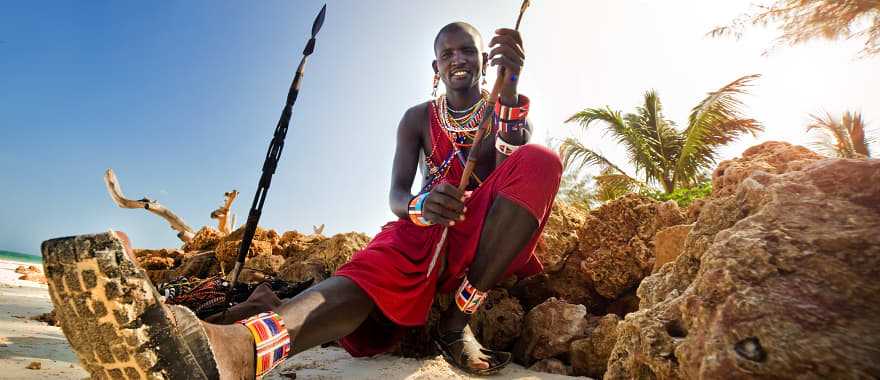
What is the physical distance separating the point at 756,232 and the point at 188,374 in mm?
1258

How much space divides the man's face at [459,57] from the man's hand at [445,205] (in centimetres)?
96

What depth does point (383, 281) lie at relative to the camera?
1.65 m

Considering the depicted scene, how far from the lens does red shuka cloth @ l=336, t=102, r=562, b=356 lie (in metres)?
1.67

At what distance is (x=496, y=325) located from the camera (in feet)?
7.37

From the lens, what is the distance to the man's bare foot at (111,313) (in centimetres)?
88

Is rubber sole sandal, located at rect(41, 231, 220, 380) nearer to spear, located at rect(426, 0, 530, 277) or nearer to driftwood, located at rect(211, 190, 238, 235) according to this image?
spear, located at rect(426, 0, 530, 277)

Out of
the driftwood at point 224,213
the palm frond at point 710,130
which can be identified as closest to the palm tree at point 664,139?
the palm frond at point 710,130

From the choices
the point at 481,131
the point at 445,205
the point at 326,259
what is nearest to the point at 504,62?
the point at 481,131

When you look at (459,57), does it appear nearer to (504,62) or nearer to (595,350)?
(504,62)

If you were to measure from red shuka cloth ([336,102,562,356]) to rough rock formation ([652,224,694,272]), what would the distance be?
552mm

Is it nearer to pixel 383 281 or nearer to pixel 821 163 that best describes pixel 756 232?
pixel 821 163

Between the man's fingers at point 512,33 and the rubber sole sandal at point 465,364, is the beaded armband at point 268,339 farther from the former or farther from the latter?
the man's fingers at point 512,33

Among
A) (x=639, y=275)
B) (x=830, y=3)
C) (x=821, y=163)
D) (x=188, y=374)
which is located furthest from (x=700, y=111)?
(x=188, y=374)

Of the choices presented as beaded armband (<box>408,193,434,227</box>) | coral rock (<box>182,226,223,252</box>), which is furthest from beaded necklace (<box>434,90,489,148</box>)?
coral rock (<box>182,226,223,252</box>)
